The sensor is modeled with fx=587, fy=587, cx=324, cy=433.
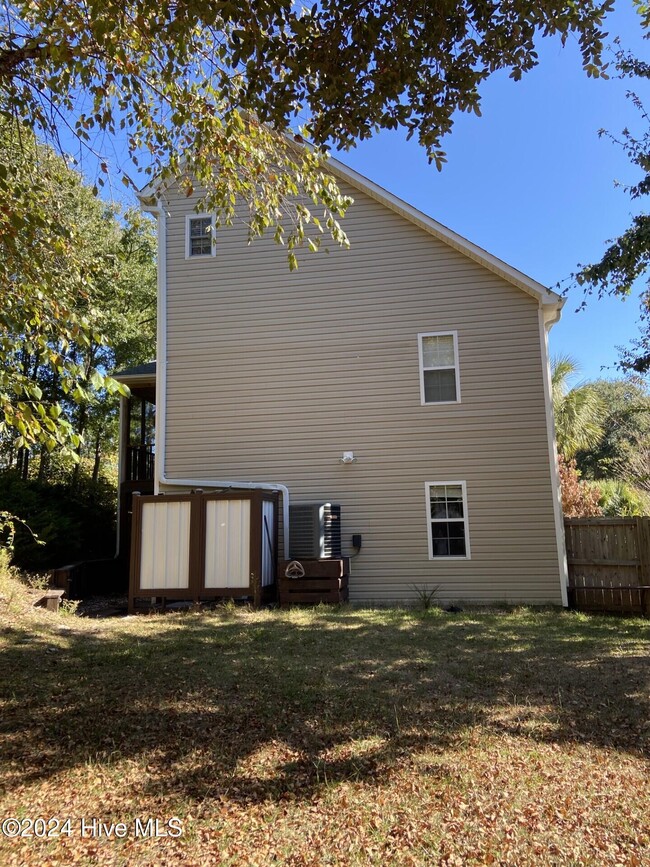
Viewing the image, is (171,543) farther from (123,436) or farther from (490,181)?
(490,181)

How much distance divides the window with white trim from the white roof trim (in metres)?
3.49

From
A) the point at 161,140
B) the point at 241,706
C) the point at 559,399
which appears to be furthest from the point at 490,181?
the point at 241,706

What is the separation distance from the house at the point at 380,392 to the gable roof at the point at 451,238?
3cm

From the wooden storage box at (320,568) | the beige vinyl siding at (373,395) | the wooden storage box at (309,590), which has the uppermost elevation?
the beige vinyl siding at (373,395)

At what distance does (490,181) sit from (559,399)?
5961mm

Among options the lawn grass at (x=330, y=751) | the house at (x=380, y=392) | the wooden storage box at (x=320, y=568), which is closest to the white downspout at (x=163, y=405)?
the house at (x=380, y=392)

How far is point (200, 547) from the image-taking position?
362 inches

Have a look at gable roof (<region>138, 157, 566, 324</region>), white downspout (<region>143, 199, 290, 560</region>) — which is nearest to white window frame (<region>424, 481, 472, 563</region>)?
white downspout (<region>143, 199, 290, 560</region>)

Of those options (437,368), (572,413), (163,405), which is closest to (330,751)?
(437,368)

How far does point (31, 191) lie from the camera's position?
520cm

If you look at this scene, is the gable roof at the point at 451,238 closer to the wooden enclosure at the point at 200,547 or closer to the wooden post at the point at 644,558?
the wooden post at the point at 644,558

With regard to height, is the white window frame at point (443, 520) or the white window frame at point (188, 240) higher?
the white window frame at point (188, 240)

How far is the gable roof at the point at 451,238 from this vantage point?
32.6 ft

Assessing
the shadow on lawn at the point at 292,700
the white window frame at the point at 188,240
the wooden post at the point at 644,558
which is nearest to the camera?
the shadow on lawn at the point at 292,700
